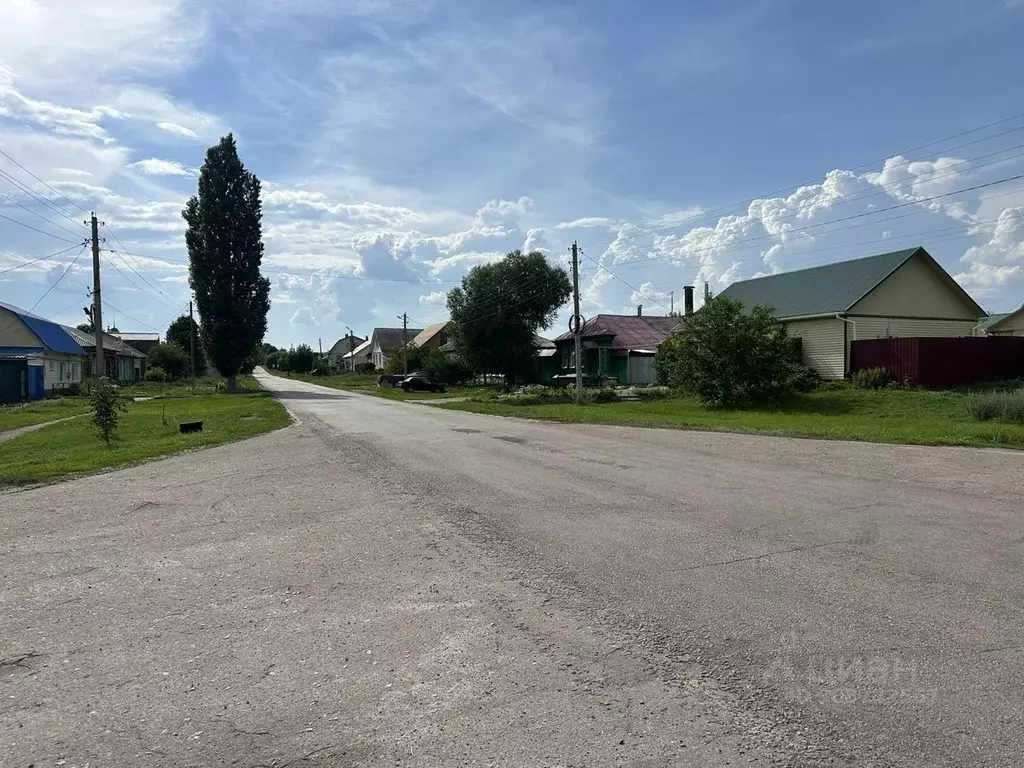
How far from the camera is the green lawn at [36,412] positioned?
81.7 feet

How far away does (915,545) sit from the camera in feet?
20.5

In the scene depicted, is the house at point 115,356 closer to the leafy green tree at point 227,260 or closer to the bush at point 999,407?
the leafy green tree at point 227,260

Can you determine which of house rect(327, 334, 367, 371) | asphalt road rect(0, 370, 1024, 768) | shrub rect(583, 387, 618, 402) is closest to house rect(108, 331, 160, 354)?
house rect(327, 334, 367, 371)

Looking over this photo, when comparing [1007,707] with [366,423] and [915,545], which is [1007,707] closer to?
[915,545]

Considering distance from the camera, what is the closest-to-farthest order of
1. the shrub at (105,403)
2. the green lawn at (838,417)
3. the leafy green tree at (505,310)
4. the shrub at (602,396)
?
the green lawn at (838,417) → the shrub at (105,403) → the shrub at (602,396) → the leafy green tree at (505,310)

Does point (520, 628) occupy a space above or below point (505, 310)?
below

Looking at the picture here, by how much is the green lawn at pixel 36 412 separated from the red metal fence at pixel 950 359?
3166 centimetres

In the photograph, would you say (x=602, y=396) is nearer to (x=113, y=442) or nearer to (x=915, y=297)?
(x=915, y=297)

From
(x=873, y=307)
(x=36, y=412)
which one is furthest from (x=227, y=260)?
(x=873, y=307)

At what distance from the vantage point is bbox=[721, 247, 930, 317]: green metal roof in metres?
30.7

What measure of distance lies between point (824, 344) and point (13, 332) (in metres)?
46.4

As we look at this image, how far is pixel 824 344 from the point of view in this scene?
30969 millimetres

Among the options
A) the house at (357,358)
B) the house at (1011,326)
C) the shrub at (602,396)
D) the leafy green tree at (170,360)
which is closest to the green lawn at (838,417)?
the shrub at (602,396)

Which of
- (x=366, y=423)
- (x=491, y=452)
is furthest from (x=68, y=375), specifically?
(x=491, y=452)
